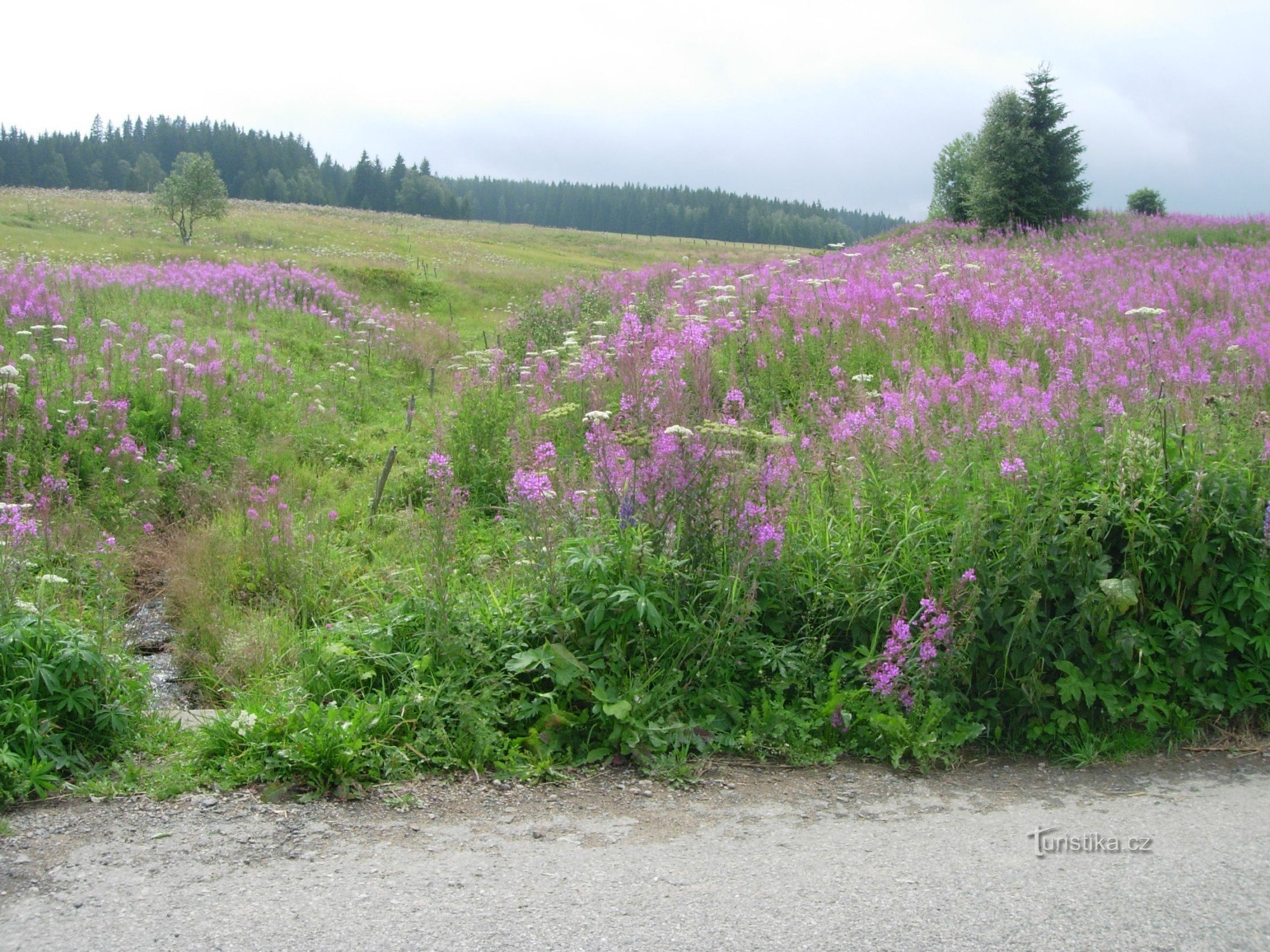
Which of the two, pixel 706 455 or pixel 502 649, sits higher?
pixel 706 455

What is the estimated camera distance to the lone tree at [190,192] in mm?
37625

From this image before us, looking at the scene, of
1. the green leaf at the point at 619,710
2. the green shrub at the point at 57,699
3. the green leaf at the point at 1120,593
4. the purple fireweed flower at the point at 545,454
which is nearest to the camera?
the green shrub at the point at 57,699

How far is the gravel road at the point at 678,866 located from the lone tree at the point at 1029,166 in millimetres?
26951

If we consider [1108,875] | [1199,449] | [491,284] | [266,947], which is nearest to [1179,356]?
[1199,449]

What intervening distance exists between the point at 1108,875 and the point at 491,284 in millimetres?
30950

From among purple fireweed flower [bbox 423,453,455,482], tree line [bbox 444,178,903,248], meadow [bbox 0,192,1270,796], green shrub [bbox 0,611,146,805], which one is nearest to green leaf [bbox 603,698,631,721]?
meadow [bbox 0,192,1270,796]

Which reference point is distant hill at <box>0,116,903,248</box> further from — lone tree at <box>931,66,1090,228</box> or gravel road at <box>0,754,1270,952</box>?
gravel road at <box>0,754,1270,952</box>

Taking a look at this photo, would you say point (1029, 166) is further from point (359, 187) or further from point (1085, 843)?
point (359, 187)

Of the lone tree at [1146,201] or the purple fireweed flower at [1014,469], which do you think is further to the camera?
the lone tree at [1146,201]

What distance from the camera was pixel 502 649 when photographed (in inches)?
193

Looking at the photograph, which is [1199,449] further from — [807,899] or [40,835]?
[40,835]

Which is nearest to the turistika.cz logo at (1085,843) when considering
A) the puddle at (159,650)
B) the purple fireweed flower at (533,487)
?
the purple fireweed flower at (533,487)

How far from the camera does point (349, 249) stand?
39.2 metres

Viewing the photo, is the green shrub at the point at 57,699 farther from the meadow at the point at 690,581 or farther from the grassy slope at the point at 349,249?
the grassy slope at the point at 349,249
